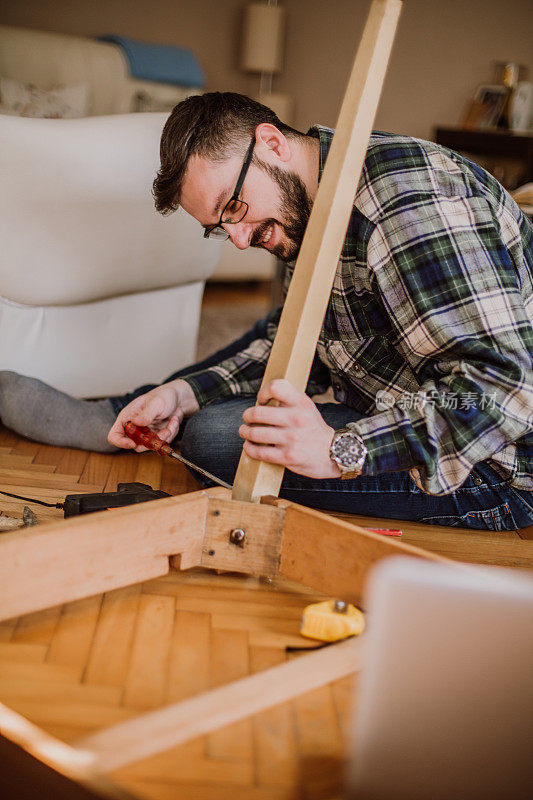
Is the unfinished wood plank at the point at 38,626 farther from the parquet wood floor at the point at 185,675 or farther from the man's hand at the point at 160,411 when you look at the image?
the man's hand at the point at 160,411

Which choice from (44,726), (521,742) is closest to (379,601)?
(521,742)

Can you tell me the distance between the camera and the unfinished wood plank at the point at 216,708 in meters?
0.60

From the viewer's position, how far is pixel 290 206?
1185mm

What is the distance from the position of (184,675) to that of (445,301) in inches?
22.7

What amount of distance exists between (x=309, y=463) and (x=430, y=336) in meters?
0.25

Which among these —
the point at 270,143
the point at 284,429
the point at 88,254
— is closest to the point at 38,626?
the point at 284,429

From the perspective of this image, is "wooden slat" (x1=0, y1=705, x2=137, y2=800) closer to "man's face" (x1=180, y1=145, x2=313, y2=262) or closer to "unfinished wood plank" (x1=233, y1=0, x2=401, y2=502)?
"unfinished wood plank" (x1=233, y1=0, x2=401, y2=502)

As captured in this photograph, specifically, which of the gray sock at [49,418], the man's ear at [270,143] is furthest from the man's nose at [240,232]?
the gray sock at [49,418]

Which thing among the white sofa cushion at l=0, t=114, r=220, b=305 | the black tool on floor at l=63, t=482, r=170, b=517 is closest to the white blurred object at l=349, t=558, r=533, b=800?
the black tool on floor at l=63, t=482, r=170, b=517

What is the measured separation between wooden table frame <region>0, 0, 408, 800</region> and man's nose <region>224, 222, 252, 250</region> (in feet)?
0.68

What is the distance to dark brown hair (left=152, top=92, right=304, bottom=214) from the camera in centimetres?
114

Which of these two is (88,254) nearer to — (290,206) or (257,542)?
(290,206)

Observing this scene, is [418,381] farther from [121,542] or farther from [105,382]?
[105,382]

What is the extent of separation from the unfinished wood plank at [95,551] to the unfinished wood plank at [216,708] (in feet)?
0.76
